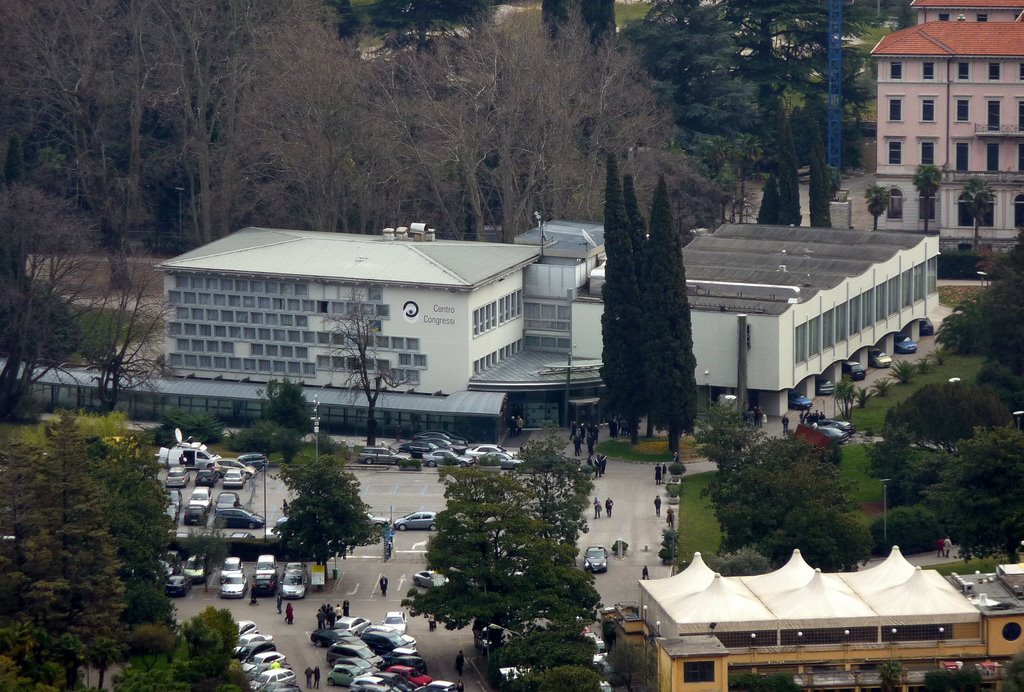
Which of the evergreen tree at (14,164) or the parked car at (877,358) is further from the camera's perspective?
the evergreen tree at (14,164)

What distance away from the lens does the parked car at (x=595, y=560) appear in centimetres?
10081

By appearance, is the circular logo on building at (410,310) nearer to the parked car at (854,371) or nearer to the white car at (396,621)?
the parked car at (854,371)

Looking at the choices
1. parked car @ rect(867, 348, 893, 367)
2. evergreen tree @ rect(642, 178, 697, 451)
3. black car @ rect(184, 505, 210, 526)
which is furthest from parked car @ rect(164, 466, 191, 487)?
parked car @ rect(867, 348, 893, 367)

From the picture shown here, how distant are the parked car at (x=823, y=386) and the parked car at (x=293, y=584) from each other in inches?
1276

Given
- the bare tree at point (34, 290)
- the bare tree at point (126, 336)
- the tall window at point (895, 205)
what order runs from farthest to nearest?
the tall window at point (895, 205) → the bare tree at point (34, 290) → the bare tree at point (126, 336)

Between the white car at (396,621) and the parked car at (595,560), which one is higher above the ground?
the parked car at (595,560)

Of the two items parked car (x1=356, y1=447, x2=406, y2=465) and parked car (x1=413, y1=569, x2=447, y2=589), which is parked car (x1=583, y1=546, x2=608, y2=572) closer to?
parked car (x1=413, y1=569, x2=447, y2=589)

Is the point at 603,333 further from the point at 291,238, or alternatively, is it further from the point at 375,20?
the point at 375,20

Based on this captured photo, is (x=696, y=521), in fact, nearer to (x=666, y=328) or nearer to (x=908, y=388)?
(x=666, y=328)

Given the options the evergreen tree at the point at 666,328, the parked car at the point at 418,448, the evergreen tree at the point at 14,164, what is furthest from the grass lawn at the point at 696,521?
the evergreen tree at the point at 14,164

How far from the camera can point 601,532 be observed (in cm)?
10581

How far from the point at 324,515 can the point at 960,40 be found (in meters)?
66.6

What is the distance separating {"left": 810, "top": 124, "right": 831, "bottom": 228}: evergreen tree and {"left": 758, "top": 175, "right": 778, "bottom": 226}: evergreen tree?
6.95 ft

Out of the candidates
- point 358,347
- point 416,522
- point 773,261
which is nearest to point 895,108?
point 773,261
